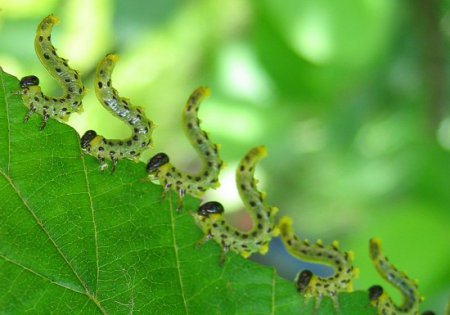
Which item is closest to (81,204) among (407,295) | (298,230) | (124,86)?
(407,295)

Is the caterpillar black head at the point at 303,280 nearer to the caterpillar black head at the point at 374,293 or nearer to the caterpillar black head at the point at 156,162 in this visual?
the caterpillar black head at the point at 374,293

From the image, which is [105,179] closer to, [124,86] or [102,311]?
[102,311]

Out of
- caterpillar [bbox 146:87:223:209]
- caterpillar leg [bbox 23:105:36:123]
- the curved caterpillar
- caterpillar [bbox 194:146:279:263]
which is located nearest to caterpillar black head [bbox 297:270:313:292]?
caterpillar [bbox 194:146:279:263]

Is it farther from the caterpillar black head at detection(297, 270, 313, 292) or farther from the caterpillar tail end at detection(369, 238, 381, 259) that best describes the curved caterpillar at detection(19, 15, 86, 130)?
the caterpillar tail end at detection(369, 238, 381, 259)

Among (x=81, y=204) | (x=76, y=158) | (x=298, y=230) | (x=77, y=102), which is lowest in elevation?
(x=298, y=230)

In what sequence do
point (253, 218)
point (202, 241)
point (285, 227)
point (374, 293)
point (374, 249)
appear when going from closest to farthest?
point (202, 241) < point (374, 293) < point (253, 218) < point (285, 227) < point (374, 249)

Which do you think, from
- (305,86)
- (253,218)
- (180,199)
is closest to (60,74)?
(180,199)

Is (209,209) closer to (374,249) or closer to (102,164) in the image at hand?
(102,164)

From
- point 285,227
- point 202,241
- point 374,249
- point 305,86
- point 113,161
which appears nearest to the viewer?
point 113,161
